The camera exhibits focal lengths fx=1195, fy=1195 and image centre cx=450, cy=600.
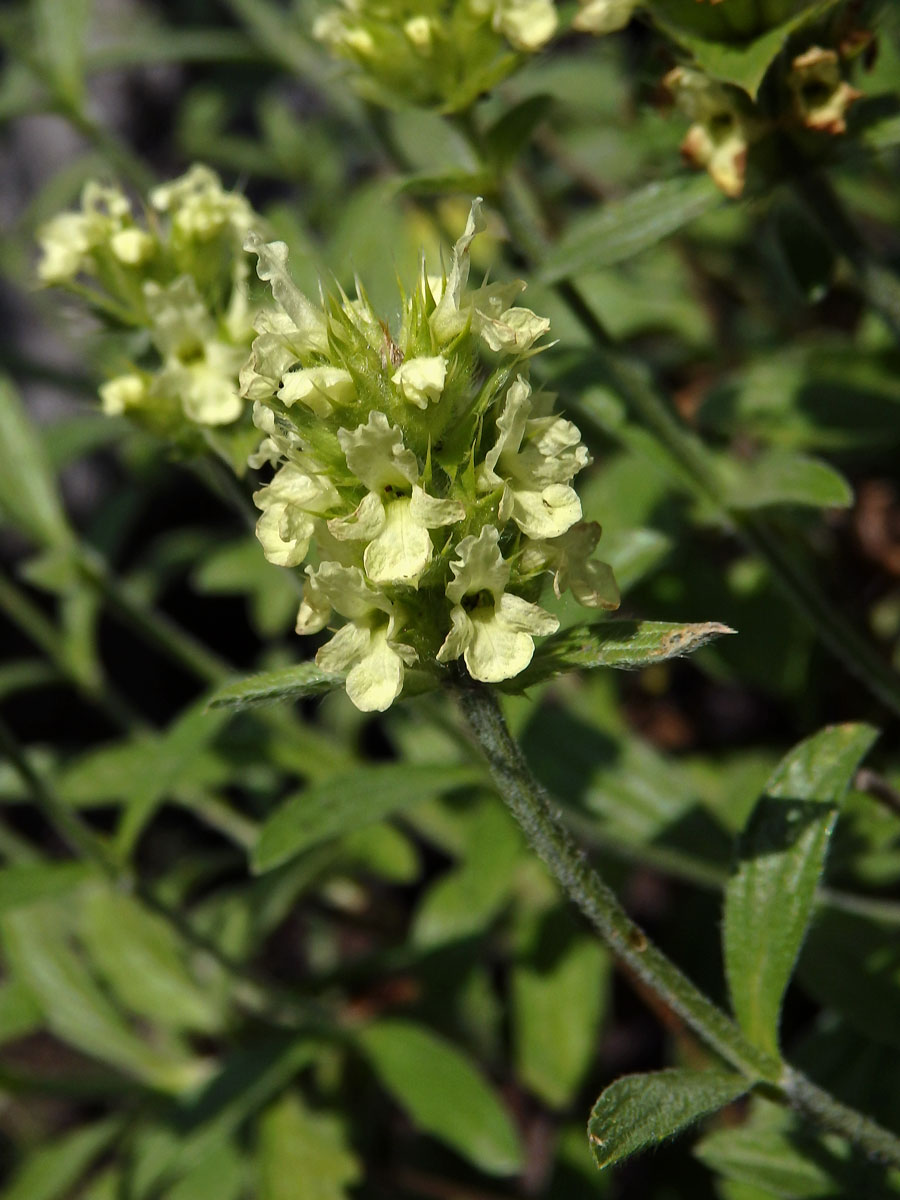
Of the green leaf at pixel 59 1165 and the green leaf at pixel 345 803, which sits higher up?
the green leaf at pixel 345 803

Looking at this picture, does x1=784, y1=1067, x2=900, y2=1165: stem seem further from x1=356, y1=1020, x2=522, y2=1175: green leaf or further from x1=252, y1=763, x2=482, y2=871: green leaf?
x1=356, y1=1020, x2=522, y2=1175: green leaf

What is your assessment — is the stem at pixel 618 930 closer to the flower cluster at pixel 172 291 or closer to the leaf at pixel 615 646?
A: the leaf at pixel 615 646

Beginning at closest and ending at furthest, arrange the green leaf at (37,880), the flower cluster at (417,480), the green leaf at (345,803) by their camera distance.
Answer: the flower cluster at (417,480) < the green leaf at (345,803) < the green leaf at (37,880)

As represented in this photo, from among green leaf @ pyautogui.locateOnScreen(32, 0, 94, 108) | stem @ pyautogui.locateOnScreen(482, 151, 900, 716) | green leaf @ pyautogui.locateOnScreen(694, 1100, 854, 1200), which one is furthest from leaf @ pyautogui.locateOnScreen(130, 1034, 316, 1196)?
green leaf @ pyautogui.locateOnScreen(32, 0, 94, 108)

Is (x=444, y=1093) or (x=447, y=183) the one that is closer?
(x=447, y=183)

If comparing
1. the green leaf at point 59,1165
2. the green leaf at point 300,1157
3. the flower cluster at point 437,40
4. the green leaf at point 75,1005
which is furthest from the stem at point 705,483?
the green leaf at point 59,1165

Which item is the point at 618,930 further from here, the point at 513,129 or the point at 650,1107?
the point at 513,129

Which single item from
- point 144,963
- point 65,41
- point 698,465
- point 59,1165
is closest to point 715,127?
point 698,465
